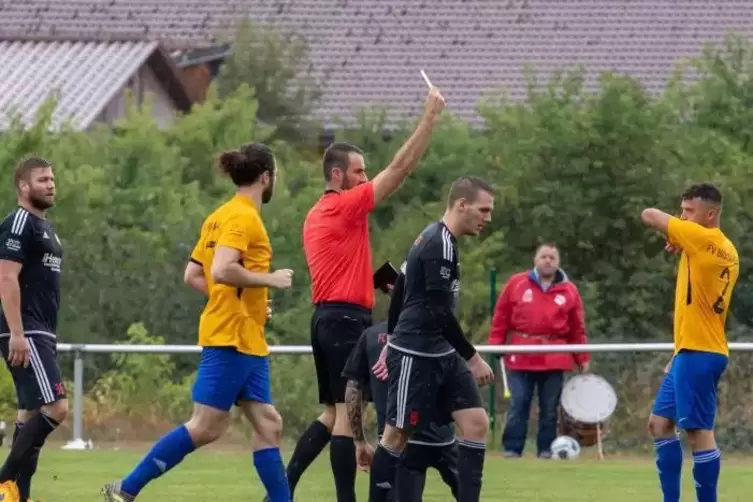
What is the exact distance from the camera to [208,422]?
1005 centimetres

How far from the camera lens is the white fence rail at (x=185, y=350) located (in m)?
17.1

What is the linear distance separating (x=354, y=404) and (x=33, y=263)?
82.7 inches

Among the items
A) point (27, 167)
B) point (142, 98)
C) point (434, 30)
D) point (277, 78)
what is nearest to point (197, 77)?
point (142, 98)

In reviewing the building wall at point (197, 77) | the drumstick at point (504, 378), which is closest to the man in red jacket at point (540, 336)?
the drumstick at point (504, 378)

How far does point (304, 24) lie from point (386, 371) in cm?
3789

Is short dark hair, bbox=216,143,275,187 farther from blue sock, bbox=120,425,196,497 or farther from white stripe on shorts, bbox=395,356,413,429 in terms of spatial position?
blue sock, bbox=120,425,196,497

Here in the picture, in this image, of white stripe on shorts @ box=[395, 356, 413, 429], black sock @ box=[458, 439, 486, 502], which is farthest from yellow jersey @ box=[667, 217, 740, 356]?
white stripe on shorts @ box=[395, 356, 413, 429]

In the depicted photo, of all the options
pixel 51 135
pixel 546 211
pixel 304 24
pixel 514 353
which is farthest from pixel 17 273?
pixel 304 24

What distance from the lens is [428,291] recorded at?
33.3 ft

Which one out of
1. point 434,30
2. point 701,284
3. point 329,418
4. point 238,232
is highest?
point 434,30

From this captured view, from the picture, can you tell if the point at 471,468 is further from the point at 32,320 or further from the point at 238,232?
the point at 32,320

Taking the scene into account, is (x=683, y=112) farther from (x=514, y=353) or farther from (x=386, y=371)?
(x=386, y=371)

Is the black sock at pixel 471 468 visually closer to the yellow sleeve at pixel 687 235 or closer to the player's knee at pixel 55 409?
the yellow sleeve at pixel 687 235

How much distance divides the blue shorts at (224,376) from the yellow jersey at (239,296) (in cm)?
5
